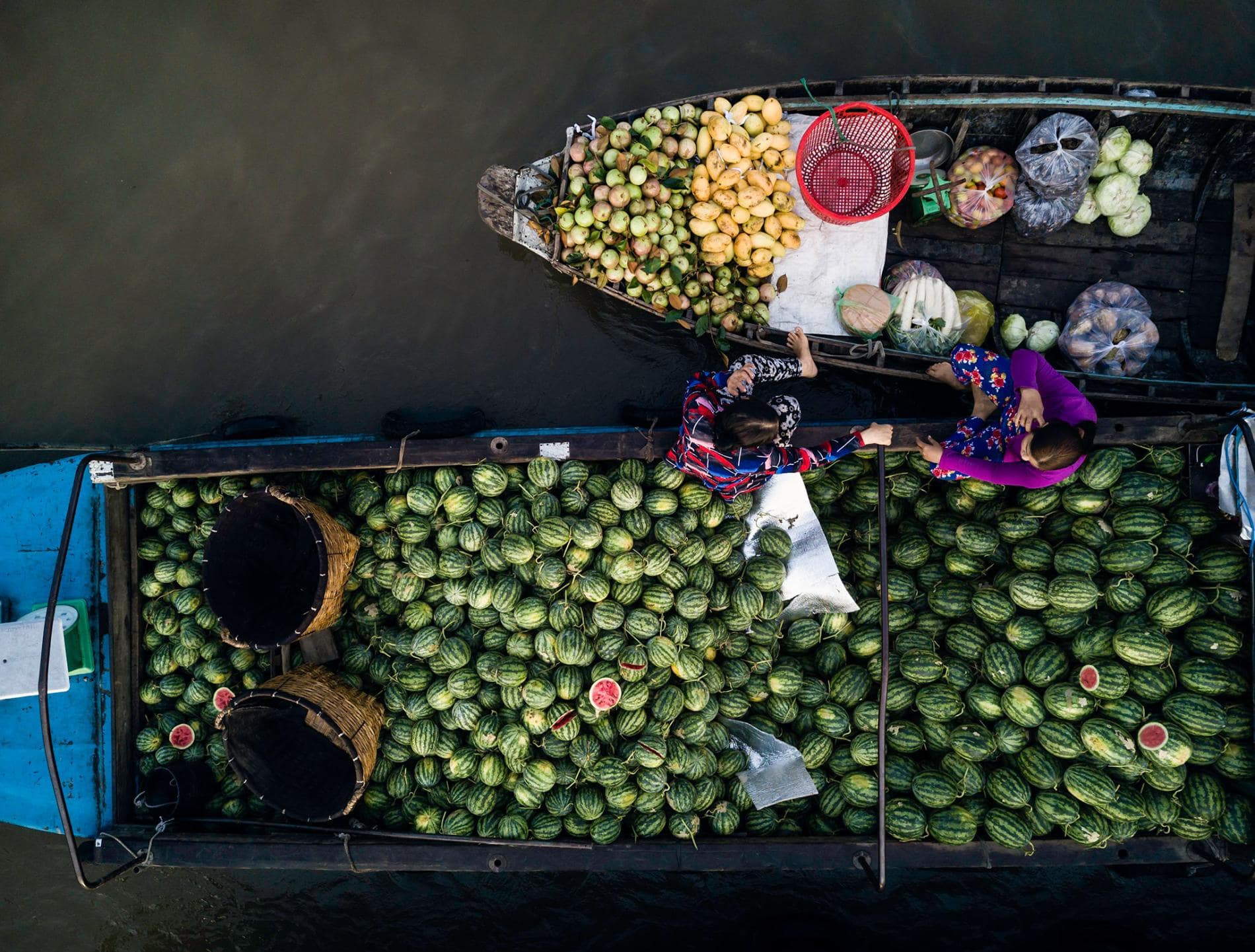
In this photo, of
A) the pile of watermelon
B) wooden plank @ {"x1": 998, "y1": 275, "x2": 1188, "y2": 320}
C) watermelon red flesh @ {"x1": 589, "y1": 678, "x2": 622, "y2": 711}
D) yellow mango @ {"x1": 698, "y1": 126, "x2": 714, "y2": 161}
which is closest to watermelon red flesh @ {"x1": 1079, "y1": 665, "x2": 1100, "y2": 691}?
the pile of watermelon

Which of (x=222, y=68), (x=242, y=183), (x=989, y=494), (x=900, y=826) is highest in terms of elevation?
(x=222, y=68)

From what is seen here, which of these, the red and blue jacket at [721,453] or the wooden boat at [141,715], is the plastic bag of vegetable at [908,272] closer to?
the wooden boat at [141,715]

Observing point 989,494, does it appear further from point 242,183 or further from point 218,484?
point 242,183

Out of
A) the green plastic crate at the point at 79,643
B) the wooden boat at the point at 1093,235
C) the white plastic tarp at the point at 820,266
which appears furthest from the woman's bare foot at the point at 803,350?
the green plastic crate at the point at 79,643

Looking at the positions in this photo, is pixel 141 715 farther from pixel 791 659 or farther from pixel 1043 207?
pixel 1043 207

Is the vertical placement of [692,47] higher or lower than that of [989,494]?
higher

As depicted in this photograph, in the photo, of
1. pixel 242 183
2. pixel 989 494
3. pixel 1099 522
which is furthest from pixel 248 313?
pixel 1099 522

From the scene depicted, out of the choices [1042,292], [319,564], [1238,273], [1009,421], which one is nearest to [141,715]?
[319,564]

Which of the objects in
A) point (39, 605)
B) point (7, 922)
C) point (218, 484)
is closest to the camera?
point (218, 484)
